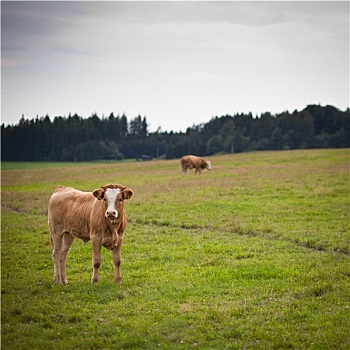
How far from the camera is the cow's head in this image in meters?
11.1

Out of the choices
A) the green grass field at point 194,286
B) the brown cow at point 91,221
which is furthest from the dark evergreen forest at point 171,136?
the brown cow at point 91,221

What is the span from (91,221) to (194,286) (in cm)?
298

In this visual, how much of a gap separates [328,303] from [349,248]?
575 cm

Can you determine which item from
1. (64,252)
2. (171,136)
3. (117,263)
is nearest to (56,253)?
Answer: (64,252)

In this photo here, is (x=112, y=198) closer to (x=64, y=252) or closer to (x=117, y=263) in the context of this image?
(x=117, y=263)

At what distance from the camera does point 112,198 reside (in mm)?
11336

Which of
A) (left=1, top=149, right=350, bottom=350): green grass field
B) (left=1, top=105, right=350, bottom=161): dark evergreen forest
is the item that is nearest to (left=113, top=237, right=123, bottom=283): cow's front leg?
(left=1, top=149, right=350, bottom=350): green grass field

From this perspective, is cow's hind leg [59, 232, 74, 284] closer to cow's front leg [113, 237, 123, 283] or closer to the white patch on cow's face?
cow's front leg [113, 237, 123, 283]

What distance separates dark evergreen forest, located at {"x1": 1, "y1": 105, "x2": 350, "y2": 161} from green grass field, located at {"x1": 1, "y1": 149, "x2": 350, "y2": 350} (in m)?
92.8

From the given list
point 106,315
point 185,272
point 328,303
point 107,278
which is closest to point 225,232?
point 185,272

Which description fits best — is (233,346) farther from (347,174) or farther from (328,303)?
(347,174)

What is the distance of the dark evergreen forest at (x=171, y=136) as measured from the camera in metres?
112

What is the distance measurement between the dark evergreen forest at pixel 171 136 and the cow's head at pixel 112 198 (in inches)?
3983

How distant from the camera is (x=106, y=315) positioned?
30.9 feet
